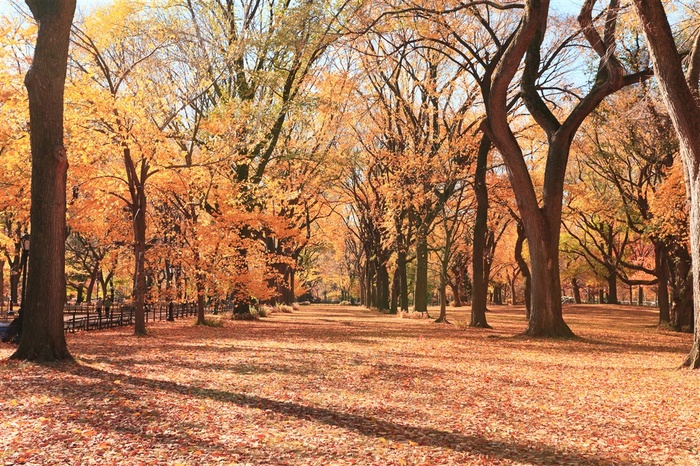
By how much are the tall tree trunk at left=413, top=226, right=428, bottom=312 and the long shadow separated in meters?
17.0

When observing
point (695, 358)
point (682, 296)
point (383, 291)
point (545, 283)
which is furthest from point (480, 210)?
point (383, 291)

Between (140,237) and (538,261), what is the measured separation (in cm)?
1147

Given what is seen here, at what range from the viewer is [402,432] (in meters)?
5.53

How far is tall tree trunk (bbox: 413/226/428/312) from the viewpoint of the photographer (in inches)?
946

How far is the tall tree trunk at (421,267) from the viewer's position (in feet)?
78.9

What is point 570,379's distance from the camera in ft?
29.6

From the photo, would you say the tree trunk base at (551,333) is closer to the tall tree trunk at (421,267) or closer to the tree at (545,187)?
the tree at (545,187)

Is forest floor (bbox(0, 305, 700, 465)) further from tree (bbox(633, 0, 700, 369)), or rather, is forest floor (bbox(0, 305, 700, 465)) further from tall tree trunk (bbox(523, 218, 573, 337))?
tall tree trunk (bbox(523, 218, 573, 337))

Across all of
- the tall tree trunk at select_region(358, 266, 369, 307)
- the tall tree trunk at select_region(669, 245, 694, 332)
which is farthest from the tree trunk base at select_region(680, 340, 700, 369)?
the tall tree trunk at select_region(358, 266, 369, 307)

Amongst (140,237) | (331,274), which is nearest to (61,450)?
(140,237)

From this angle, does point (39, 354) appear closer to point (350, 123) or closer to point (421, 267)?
point (421, 267)

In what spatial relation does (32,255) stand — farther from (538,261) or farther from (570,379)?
(538,261)

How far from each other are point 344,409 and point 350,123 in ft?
81.1

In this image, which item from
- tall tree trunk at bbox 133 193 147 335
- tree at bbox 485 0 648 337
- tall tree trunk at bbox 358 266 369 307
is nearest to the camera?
tree at bbox 485 0 648 337
